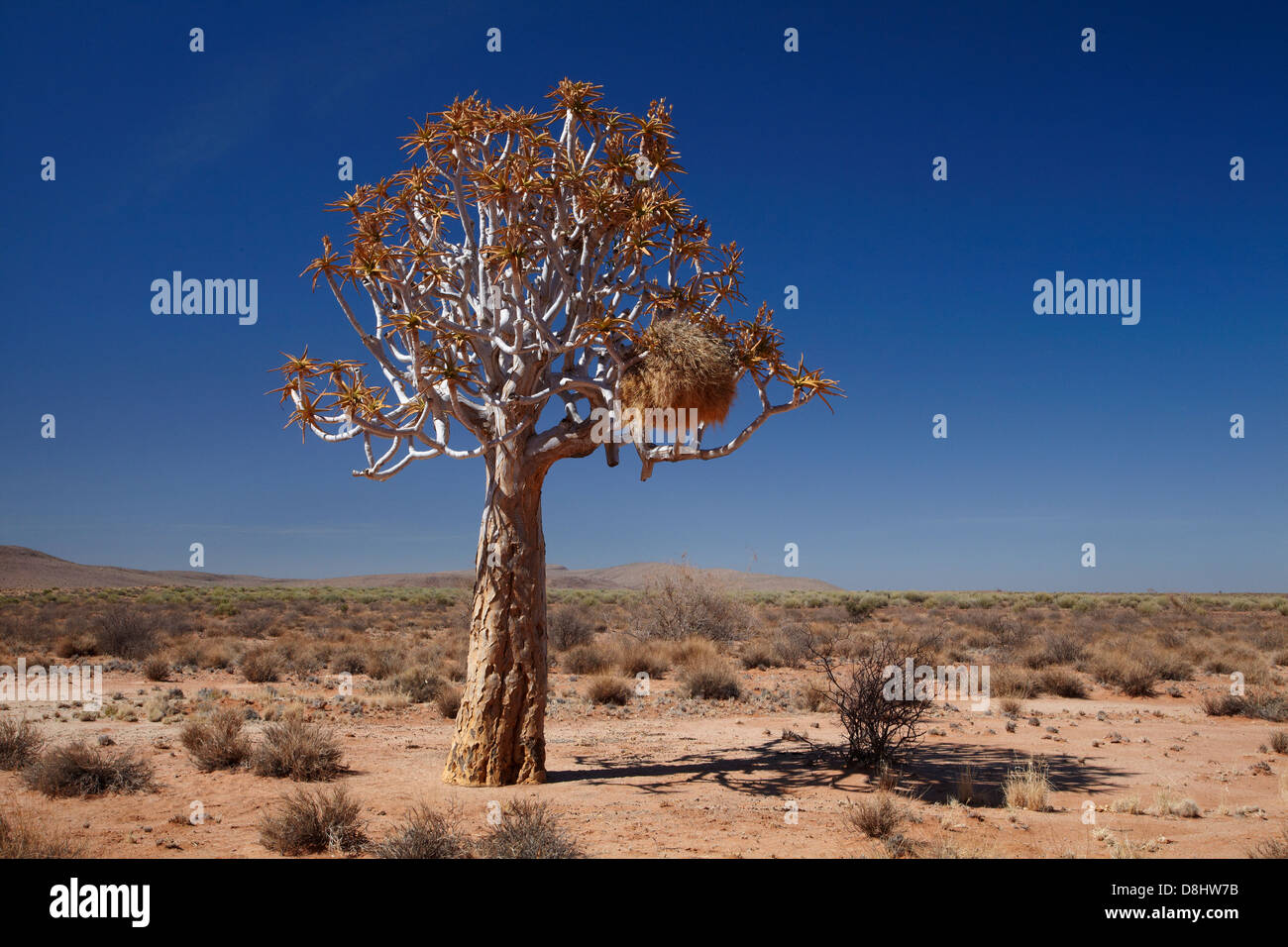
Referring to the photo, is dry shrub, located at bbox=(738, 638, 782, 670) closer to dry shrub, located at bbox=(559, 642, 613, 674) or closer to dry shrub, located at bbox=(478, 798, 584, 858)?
dry shrub, located at bbox=(559, 642, 613, 674)

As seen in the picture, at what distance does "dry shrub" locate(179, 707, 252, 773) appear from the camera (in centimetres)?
945

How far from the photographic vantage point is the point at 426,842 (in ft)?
19.2

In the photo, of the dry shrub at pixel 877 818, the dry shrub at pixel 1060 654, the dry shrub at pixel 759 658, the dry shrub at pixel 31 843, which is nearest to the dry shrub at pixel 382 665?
the dry shrub at pixel 759 658

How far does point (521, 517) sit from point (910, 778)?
17.5 ft

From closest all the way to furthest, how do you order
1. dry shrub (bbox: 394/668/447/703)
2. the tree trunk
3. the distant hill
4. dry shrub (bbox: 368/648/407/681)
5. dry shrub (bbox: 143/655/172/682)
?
the tree trunk < dry shrub (bbox: 394/668/447/703) < dry shrub (bbox: 143/655/172/682) < dry shrub (bbox: 368/648/407/681) < the distant hill

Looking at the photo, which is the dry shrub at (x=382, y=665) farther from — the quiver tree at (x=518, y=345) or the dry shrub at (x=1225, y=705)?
the dry shrub at (x=1225, y=705)

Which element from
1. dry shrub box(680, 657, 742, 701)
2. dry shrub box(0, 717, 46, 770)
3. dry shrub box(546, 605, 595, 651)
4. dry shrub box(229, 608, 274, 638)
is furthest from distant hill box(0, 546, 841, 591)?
dry shrub box(0, 717, 46, 770)

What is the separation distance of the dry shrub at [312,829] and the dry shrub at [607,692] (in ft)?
30.4

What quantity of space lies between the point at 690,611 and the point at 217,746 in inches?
636

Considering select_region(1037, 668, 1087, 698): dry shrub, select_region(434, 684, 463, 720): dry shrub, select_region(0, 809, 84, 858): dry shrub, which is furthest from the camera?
select_region(1037, 668, 1087, 698): dry shrub

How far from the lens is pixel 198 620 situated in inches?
1257

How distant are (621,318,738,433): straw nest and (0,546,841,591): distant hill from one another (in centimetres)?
4101

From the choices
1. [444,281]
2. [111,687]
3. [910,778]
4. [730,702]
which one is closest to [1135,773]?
[910,778]
